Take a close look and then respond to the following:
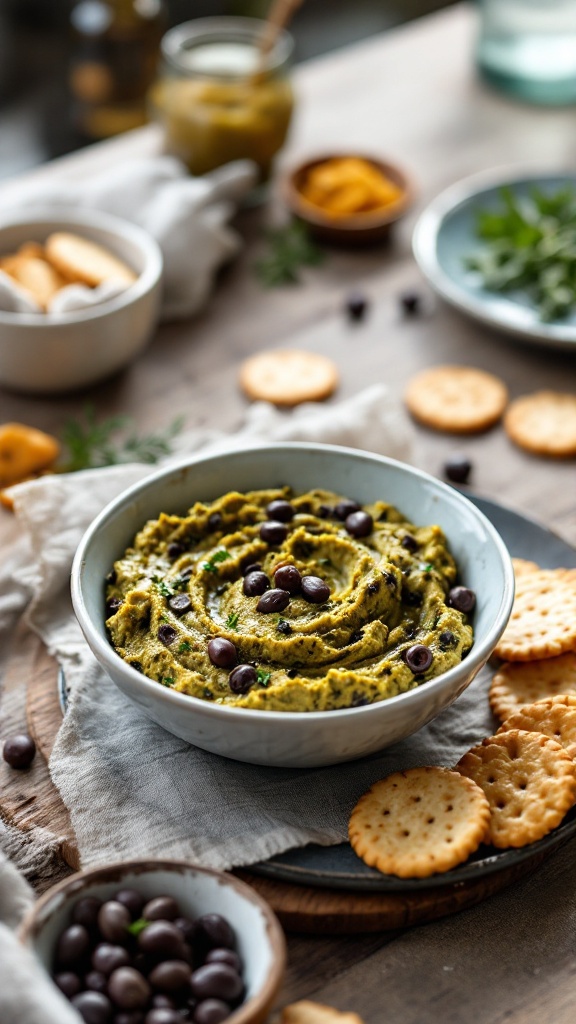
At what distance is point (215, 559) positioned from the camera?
249cm

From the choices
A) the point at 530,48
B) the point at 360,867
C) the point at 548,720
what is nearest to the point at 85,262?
the point at 548,720

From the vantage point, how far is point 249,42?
4.61 meters

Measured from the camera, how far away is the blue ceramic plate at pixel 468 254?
3730 millimetres

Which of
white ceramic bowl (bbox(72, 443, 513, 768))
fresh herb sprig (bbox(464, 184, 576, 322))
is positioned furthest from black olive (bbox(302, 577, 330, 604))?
fresh herb sprig (bbox(464, 184, 576, 322))

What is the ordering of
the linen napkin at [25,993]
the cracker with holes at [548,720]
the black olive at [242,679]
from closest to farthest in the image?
1. the linen napkin at [25,993]
2. the black olive at [242,679]
3. the cracker with holes at [548,720]

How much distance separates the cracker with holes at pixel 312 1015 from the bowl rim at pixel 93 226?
2.15 metres

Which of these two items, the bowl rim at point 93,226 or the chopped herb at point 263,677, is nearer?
the chopped herb at point 263,677

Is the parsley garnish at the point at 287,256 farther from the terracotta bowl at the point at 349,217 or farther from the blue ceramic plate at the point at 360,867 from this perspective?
the blue ceramic plate at the point at 360,867

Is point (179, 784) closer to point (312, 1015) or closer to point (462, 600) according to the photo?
point (312, 1015)

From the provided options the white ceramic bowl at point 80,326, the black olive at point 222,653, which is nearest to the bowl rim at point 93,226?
the white ceramic bowl at point 80,326

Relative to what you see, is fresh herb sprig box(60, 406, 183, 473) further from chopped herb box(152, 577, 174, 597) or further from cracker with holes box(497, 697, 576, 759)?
cracker with holes box(497, 697, 576, 759)

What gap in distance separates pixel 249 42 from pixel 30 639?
294 cm

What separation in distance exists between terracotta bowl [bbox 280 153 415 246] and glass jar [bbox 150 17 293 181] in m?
0.17

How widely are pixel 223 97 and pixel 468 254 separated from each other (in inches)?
43.9
